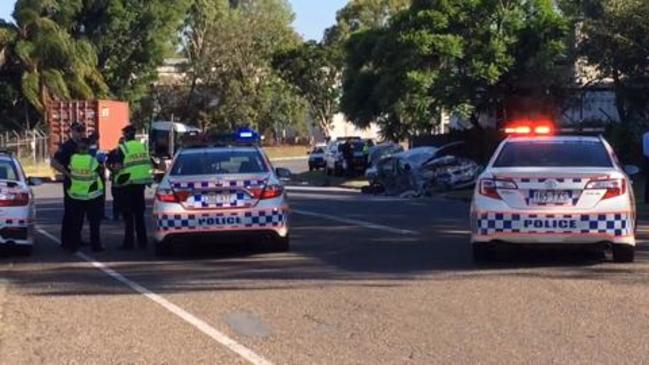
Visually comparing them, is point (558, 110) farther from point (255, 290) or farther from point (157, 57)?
point (157, 57)

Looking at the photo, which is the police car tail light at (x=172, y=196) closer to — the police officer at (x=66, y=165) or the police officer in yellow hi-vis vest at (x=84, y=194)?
the police officer in yellow hi-vis vest at (x=84, y=194)

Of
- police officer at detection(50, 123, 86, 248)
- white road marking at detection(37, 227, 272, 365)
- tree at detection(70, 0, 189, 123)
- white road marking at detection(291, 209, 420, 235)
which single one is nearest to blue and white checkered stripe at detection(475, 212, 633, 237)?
white road marking at detection(37, 227, 272, 365)

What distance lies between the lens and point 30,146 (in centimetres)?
6041

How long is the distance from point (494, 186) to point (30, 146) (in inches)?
2019

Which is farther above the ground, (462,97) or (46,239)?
(462,97)

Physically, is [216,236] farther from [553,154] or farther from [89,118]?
[89,118]

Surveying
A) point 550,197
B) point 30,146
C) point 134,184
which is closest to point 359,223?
point 134,184

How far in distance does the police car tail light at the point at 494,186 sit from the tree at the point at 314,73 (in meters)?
61.9

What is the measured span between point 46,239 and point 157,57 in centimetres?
5623

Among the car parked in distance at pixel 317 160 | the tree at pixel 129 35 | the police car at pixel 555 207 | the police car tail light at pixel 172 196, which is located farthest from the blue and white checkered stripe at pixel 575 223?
the tree at pixel 129 35

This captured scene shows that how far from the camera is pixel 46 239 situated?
A: 58.4 ft

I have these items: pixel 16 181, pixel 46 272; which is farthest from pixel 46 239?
pixel 46 272

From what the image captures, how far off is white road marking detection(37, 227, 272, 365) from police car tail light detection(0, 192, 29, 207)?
1.28 meters

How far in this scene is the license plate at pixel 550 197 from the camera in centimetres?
1201
